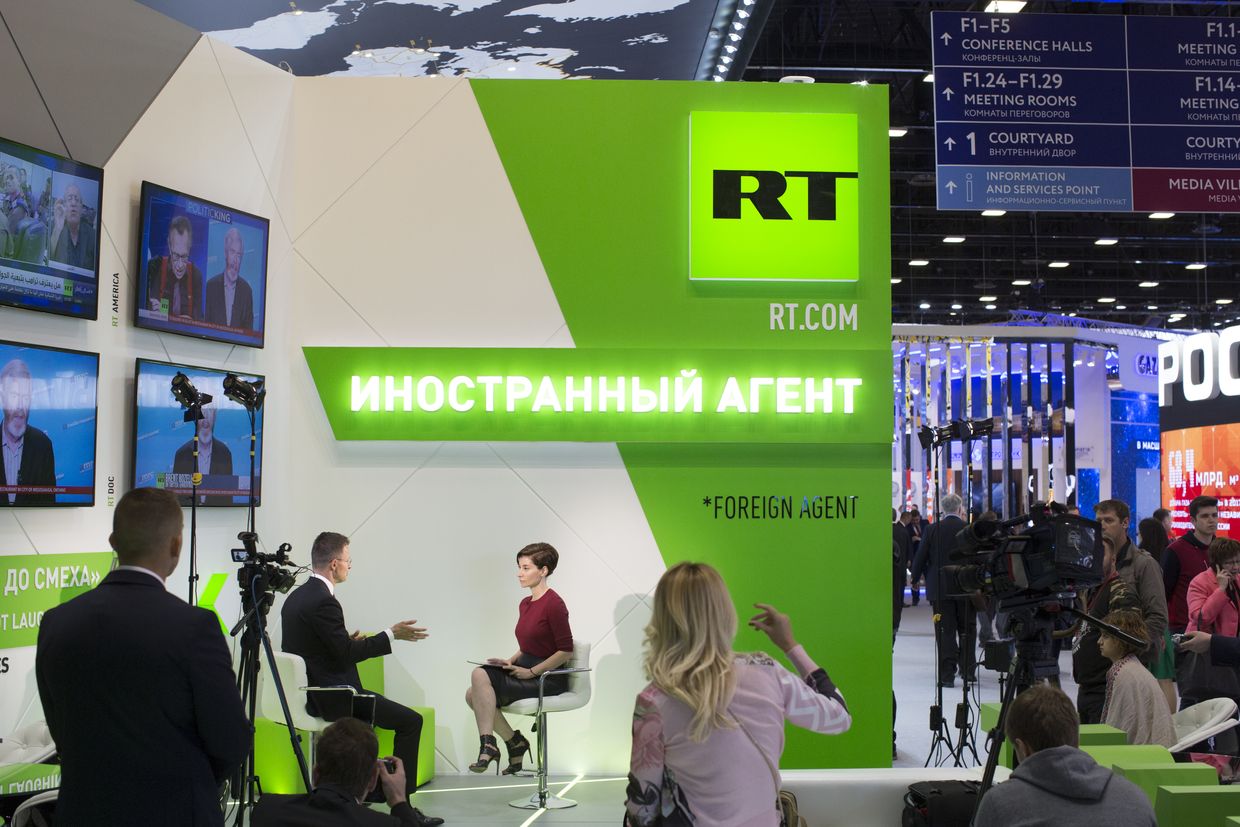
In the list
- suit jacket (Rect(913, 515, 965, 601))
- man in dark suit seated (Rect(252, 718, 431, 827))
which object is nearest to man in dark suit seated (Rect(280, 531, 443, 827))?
man in dark suit seated (Rect(252, 718, 431, 827))

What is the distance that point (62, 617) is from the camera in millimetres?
2477

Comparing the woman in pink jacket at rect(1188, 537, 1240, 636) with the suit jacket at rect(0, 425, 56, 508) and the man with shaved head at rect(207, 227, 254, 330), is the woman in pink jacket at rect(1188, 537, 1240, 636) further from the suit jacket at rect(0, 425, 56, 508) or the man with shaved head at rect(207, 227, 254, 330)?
the suit jacket at rect(0, 425, 56, 508)

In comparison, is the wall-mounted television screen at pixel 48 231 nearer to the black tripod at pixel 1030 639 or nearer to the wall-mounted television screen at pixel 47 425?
the wall-mounted television screen at pixel 47 425

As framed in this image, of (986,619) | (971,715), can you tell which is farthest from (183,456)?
(986,619)

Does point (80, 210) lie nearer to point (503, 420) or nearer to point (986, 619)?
point (503, 420)

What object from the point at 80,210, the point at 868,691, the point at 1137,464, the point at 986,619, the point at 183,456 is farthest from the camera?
the point at 1137,464

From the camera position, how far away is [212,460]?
18.0 feet

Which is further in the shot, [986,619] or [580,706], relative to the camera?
[986,619]

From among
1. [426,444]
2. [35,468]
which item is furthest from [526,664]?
[35,468]

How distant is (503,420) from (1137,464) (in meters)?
14.7

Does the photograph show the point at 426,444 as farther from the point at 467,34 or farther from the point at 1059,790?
the point at 1059,790

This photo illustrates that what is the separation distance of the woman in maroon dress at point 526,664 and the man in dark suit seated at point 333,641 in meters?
0.46

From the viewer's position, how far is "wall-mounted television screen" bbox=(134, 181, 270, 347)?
16.9 feet

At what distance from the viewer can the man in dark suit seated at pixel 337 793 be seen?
2.92 m
